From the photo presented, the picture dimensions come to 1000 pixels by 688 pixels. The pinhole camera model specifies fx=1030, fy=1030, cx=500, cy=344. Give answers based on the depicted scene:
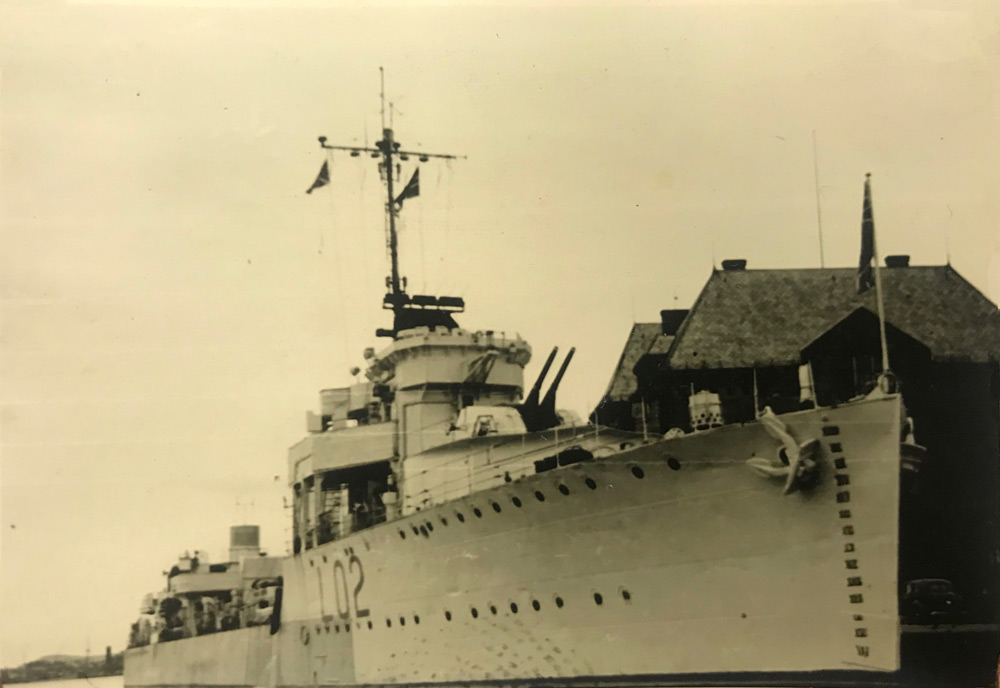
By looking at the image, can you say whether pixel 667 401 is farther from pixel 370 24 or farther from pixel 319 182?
pixel 370 24

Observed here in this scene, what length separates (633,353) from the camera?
26703mm

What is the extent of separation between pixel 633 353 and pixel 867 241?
1329cm

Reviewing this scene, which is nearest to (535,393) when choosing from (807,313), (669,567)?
(669,567)

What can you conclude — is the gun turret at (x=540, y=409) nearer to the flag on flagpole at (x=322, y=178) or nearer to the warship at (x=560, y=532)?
the warship at (x=560, y=532)

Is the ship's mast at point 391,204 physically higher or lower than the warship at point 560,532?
higher

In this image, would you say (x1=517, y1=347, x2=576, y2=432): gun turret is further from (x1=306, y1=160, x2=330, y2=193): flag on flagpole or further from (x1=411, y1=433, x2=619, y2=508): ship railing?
(x1=306, y1=160, x2=330, y2=193): flag on flagpole

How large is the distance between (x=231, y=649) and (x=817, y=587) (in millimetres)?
19139

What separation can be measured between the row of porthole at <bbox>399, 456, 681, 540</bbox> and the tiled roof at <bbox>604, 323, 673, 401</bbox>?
9538mm

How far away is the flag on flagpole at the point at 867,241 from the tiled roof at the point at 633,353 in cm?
1084

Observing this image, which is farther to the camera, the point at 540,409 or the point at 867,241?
the point at 540,409

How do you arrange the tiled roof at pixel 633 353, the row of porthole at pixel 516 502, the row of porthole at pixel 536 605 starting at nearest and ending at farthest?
the row of porthole at pixel 516 502
the row of porthole at pixel 536 605
the tiled roof at pixel 633 353

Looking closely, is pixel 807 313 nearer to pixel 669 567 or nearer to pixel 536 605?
pixel 536 605

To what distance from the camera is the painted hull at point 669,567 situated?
38.1 feet

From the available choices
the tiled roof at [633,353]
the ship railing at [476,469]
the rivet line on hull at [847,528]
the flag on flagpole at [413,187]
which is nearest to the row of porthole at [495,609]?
the ship railing at [476,469]
